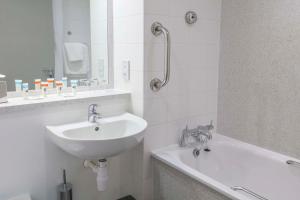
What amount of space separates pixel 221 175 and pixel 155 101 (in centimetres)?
82

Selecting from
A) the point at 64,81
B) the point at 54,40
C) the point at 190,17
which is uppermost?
the point at 190,17

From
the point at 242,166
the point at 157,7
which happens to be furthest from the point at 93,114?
the point at 242,166

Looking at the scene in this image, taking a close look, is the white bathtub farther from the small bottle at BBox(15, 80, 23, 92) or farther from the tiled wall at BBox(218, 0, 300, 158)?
the small bottle at BBox(15, 80, 23, 92)

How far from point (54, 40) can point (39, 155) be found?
0.78m

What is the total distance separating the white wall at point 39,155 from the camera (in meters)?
1.67

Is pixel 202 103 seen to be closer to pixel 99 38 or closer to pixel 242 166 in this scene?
pixel 242 166

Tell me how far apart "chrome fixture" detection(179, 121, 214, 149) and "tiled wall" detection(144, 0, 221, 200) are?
58 mm

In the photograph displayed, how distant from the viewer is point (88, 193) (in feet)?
6.81

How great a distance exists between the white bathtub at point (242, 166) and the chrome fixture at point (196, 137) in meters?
0.07

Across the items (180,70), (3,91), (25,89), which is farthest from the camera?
(180,70)

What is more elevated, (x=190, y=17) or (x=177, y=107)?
(x=190, y=17)

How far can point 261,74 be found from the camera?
2.12 meters

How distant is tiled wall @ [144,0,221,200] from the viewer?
1988 millimetres

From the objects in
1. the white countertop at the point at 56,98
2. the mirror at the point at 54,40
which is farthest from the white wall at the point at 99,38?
the white countertop at the point at 56,98
